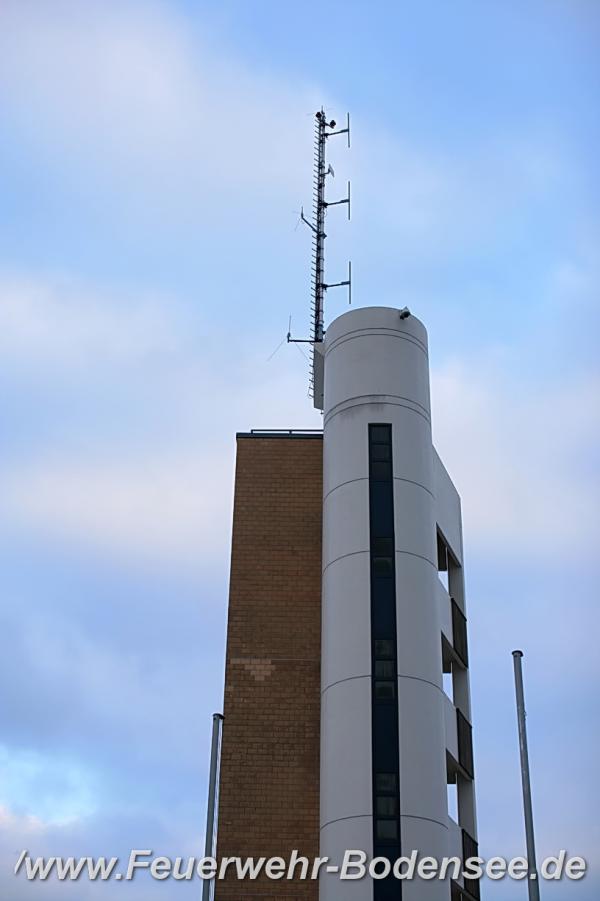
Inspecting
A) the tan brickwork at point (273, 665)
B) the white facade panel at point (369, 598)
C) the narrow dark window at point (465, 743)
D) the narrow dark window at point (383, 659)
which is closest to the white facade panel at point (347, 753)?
the white facade panel at point (369, 598)

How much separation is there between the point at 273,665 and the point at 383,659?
13.2ft

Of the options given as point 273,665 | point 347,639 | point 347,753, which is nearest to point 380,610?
point 347,639

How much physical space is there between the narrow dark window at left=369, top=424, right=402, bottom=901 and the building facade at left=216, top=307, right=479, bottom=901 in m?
Result: 0.04

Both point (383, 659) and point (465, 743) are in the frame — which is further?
point (465, 743)

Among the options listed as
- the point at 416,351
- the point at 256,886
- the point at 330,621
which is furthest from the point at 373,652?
the point at 416,351

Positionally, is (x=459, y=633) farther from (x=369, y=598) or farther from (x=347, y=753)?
(x=347, y=753)

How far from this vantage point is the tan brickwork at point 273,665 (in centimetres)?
3666

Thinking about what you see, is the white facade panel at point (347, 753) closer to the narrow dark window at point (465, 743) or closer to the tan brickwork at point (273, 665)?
the tan brickwork at point (273, 665)

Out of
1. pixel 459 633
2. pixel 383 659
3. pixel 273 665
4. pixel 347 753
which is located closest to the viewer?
pixel 347 753

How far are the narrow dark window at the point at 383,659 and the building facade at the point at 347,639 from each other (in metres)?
0.04

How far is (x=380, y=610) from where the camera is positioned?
1484 inches

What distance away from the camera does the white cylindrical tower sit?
34.8m

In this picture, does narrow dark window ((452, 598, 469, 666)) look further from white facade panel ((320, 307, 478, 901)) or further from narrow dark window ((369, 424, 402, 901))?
narrow dark window ((369, 424, 402, 901))

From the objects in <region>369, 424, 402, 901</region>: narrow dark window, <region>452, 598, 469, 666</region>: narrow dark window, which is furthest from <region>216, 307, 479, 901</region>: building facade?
<region>452, 598, 469, 666</region>: narrow dark window
